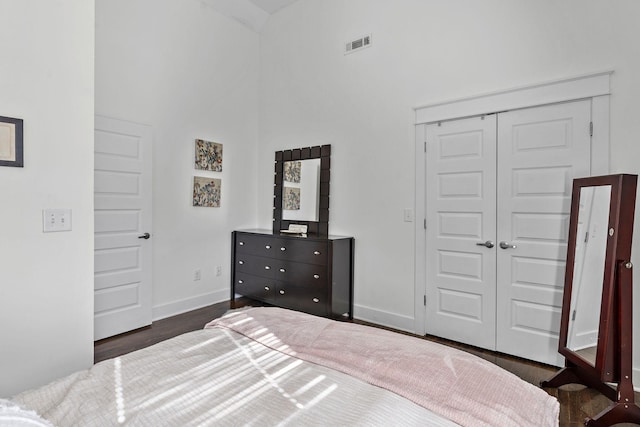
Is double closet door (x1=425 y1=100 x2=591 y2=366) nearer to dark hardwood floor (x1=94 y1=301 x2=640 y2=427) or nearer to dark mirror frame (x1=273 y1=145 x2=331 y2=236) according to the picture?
dark hardwood floor (x1=94 y1=301 x2=640 y2=427)

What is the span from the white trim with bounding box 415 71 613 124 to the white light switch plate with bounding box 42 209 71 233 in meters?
2.90

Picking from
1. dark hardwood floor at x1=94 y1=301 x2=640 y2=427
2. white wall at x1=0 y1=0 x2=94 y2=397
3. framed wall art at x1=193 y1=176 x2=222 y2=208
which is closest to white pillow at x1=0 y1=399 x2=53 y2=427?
white wall at x1=0 y1=0 x2=94 y2=397

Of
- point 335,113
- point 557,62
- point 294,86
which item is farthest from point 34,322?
point 557,62

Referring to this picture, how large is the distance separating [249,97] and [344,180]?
188 centimetres

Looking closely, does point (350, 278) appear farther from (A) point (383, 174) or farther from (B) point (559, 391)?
(B) point (559, 391)

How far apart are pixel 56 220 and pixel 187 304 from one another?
2.37 m

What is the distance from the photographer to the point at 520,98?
2.84m

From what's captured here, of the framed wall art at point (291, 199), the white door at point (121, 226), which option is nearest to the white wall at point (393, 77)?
the framed wall art at point (291, 199)

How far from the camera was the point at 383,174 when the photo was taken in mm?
3609

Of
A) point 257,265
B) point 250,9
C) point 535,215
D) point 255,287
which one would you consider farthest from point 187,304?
point 250,9

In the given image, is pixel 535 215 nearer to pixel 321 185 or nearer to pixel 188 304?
pixel 321 185

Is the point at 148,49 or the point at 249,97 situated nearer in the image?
the point at 148,49

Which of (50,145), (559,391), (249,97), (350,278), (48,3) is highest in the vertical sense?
(249,97)

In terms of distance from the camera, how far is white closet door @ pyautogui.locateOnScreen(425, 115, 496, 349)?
3.02 metres
